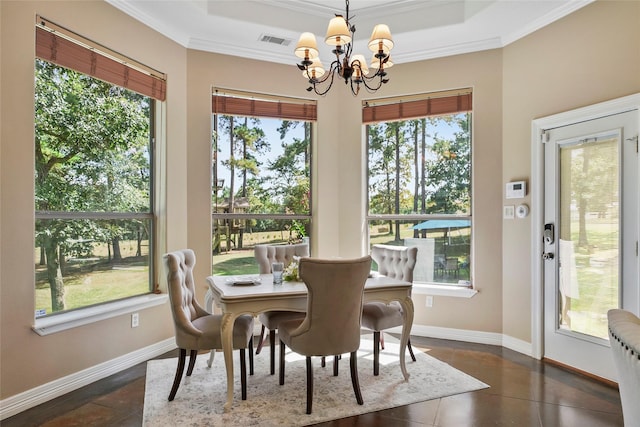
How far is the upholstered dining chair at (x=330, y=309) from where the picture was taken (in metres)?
2.52

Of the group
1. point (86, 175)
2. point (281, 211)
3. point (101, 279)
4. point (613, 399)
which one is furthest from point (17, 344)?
point (613, 399)

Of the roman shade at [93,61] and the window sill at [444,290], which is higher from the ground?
the roman shade at [93,61]

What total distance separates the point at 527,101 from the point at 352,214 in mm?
2075

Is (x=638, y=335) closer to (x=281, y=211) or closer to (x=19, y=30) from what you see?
(x=19, y=30)

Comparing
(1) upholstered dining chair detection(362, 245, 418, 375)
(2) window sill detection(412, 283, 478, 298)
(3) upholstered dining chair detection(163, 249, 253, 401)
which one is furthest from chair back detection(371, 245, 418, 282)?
(3) upholstered dining chair detection(163, 249, 253, 401)

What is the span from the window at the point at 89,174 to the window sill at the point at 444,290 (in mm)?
2704

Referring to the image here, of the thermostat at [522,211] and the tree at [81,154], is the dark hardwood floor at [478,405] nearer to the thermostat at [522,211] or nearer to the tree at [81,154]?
the tree at [81,154]

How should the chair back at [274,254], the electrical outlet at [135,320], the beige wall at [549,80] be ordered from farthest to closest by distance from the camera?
the chair back at [274,254], the electrical outlet at [135,320], the beige wall at [549,80]

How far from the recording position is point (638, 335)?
3.26ft

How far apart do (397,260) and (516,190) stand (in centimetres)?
129

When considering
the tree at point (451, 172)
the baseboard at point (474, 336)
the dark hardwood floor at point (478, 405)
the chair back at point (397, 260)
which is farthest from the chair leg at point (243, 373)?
the tree at point (451, 172)

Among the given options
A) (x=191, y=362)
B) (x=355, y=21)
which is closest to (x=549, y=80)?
(x=355, y=21)

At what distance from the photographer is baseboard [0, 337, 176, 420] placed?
259 cm

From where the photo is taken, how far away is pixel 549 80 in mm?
3561
